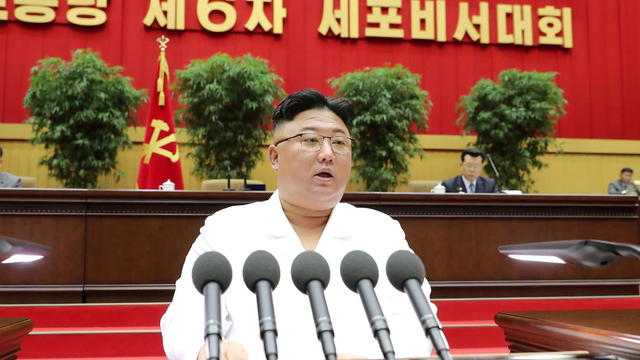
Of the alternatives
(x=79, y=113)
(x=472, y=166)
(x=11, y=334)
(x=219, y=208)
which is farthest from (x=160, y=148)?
(x=11, y=334)

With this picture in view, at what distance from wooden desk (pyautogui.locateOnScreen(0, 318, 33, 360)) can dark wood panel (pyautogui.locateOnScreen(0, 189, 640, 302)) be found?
6.46 feet

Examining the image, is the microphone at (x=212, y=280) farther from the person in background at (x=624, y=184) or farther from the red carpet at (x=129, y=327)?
the person in background at (x=624, y=184)

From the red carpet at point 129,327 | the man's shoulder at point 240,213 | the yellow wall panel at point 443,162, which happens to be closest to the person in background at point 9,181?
the yellow wall panel at point 443,162

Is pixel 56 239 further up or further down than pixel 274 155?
further down

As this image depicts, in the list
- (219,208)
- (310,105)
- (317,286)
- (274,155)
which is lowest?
(317,286)

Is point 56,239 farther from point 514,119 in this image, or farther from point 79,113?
point 514,119

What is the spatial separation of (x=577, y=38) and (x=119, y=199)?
21.2 feet

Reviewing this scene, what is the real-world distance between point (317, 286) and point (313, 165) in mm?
653

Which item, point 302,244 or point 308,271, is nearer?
point 308,271

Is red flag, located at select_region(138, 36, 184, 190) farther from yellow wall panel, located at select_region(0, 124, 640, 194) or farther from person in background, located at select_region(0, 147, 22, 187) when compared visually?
yellow wall panel, located at select_region(0, 124, 640, 194)

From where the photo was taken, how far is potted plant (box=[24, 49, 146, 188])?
16.9 ft

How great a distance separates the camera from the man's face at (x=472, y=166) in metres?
4.83

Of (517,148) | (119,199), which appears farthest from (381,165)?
(119,199)

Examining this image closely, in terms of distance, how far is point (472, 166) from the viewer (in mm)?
4844
